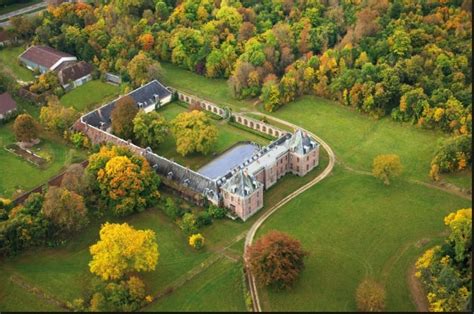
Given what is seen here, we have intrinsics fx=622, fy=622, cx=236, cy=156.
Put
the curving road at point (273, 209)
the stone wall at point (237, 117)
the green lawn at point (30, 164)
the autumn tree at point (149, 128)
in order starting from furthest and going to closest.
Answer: the stone wall at point (237, 117)
the autumn tree at point (149, 128)
the green lawn at point (30, 164)
the curving road at point (273, 209)

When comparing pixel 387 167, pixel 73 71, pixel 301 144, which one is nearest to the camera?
pixel 387 167

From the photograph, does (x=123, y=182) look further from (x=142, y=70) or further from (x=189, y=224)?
(x=142, y=70)

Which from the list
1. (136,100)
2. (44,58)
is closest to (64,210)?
(136,100)

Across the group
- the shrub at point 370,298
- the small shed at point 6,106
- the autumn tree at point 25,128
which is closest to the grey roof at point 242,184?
the shrub at point 370,298

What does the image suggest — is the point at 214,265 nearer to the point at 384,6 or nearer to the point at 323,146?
the point at 323,146

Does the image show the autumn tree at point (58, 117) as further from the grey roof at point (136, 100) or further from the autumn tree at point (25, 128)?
the grey roof at point (136, 100)

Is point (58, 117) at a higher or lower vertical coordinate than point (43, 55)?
lower

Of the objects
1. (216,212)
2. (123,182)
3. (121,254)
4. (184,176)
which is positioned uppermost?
(123,182)
